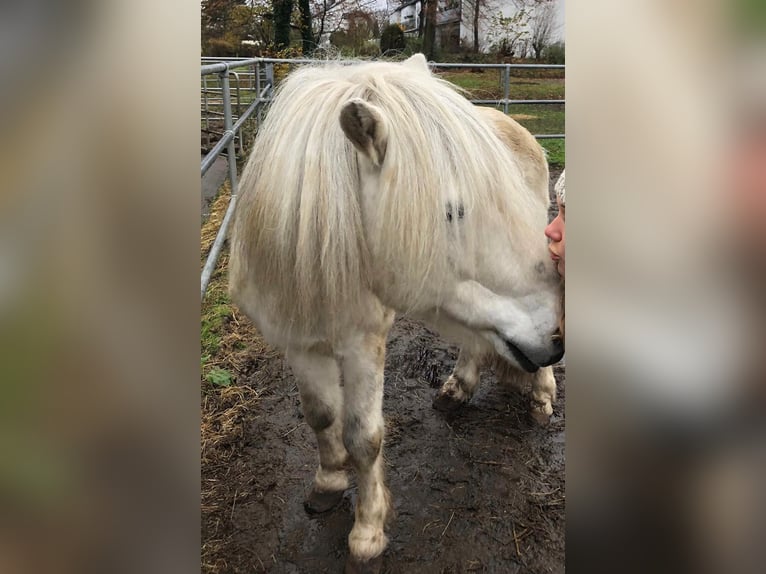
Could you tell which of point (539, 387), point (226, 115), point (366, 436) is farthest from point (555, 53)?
point (226, 115)

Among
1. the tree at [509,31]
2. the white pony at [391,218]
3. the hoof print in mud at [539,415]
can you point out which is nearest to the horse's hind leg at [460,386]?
the hoof print in mud at [539,415]

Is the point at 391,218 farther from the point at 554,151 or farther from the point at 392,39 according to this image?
the point at 554,151

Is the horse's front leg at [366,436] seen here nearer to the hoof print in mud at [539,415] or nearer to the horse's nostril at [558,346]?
the horse's nostril at [558,346]

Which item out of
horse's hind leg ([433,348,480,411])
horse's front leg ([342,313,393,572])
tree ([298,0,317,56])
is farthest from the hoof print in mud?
tree ([298,0,317,56])

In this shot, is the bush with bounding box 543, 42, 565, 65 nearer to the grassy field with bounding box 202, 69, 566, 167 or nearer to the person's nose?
the grassy field with bounding box 202, 69, 566, 167

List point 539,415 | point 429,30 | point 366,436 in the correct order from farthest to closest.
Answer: point 539,415
point 366,436
point 429,30

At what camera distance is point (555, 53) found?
69 centimetres

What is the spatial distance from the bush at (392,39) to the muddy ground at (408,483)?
3.84ft

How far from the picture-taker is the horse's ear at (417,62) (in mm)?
1046

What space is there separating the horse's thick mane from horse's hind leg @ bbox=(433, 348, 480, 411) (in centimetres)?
91

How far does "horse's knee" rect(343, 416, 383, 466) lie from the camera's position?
1.20 m

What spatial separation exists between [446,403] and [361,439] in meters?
0.69

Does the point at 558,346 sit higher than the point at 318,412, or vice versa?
the point at 558,346
